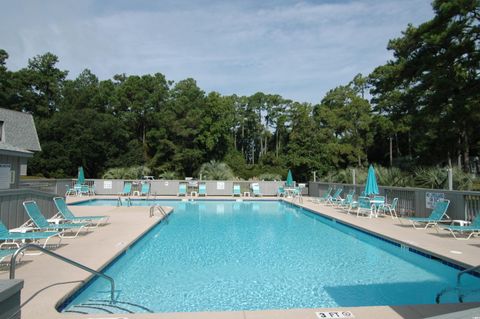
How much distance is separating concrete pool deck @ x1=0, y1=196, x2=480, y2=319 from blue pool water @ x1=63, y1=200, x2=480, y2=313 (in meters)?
0.25

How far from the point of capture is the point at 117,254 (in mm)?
6539

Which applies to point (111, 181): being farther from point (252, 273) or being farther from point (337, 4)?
point (252, 273)

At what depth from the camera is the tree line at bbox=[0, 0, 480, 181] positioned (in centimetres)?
2969

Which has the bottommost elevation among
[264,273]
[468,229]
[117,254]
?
[264,273]

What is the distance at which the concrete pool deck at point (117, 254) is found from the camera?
3723 millimetres

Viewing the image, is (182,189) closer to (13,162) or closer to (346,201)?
(13,162)

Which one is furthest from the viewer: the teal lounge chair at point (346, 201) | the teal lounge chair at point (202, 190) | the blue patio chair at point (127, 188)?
the teal lounge chair at point (202, 190)

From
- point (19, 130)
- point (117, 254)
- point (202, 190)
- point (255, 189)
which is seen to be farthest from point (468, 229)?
point (19, 130)

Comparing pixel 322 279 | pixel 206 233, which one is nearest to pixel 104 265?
pixel 322 279

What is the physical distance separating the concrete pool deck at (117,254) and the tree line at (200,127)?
15108 mm

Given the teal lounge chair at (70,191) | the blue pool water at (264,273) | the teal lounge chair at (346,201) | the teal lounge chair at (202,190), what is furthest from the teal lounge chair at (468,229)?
the teal lounge chair at (70,191)

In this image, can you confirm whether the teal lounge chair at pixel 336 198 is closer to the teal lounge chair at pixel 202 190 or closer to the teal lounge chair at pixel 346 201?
the teal lounge chair at pixel 346 201

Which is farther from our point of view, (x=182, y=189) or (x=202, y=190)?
(x=182, y=189)

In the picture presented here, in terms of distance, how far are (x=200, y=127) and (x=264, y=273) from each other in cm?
2844
